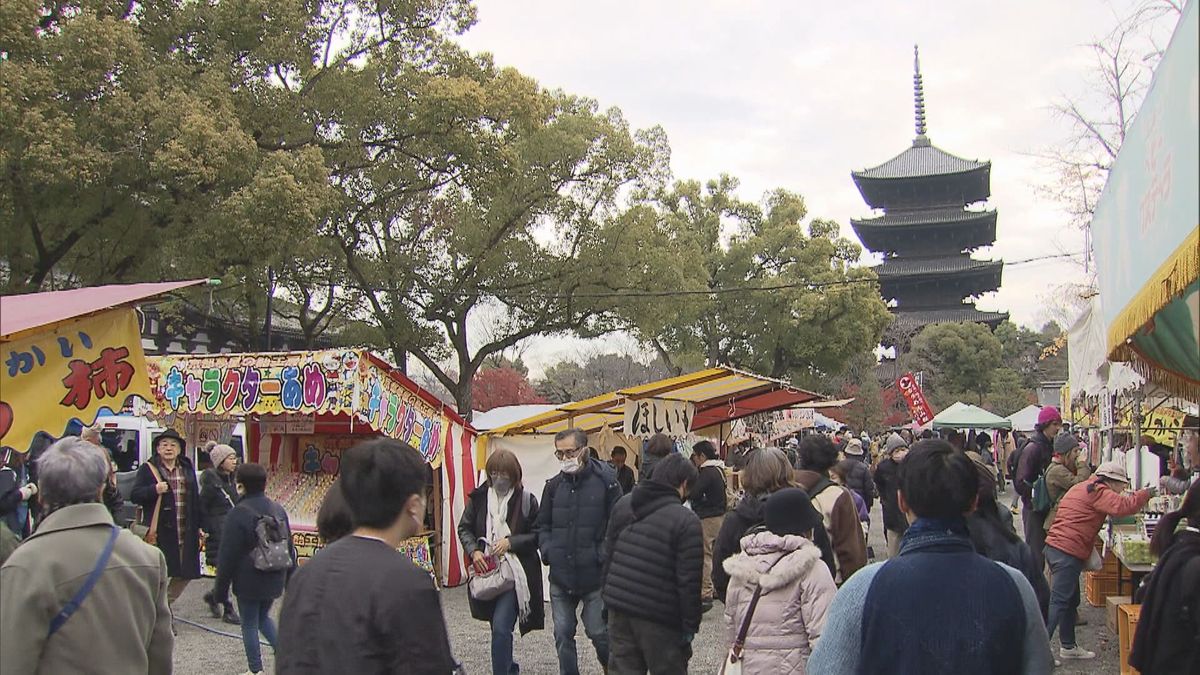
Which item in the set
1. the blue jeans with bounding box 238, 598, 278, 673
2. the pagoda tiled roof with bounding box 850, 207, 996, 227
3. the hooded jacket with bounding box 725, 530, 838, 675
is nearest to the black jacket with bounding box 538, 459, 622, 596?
the blue jeans with bounding box 238, 598, 278, 673

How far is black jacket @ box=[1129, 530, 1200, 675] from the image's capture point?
3693 millimetres

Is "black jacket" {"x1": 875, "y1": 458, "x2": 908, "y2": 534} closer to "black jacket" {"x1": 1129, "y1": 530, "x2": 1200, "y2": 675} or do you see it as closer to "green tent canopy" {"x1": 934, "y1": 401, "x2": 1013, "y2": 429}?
"black jacket" {"x1": 1129, "y1": 530, "x2": 1200, "y2": 675}

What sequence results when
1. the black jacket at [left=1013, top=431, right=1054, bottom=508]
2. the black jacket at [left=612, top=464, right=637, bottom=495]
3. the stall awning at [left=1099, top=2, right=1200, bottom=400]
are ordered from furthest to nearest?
1. the black jacket at [left=612, top=464, right=637, bottom=495]
2. the black jacket at [left=1013, top=431, right=1054, bottom=508]
3. the stall awning at [left=1099, top=2, right=1200, bottom=400]

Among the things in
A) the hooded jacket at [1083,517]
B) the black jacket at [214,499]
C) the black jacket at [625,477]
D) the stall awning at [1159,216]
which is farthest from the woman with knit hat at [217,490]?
the stall awning at [1159,216]

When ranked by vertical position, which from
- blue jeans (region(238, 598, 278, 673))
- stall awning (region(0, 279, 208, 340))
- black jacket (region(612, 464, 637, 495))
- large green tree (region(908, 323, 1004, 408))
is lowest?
blue jeans (region(238, 598, 278, 673))

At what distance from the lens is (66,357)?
386 cm

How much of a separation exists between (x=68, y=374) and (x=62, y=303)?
0.89ft

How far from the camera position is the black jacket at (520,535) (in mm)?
6402

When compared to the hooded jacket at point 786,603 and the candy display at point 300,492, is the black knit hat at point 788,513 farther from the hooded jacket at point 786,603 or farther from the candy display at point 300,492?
the candy display at point 300,492

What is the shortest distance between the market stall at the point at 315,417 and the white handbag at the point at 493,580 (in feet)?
11.6

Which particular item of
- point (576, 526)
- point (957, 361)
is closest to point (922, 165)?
point (957, 361)

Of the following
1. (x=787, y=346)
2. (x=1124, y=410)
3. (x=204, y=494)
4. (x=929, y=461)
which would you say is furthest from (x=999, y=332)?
(x=929, y=461)

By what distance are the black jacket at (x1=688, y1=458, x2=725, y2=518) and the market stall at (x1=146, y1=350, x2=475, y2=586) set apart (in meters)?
2.91

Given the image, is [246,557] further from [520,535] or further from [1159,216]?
[1159,216]
